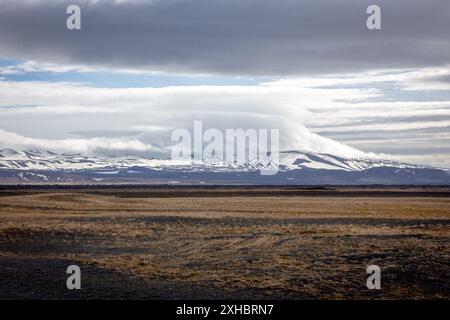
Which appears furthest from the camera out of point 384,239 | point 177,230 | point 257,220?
point 257,220

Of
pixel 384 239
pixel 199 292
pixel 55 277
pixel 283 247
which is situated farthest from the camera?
pixel 384 239

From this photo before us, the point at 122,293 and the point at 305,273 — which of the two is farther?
the point at 305,273

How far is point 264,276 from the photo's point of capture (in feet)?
82.7

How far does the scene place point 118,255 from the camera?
104 feet

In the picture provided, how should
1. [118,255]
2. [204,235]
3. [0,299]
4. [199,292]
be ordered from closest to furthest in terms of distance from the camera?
1. [0,299]
2. [199,292]
3. [118,255]
4. [204,235]

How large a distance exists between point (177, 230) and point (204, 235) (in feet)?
13.7

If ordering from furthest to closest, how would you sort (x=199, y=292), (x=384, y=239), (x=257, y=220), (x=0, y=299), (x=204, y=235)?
(x=257, y=220) < (x=204, y=235) < (x=384, y=239) < (x=199, y=292) < (x=0, y=299)

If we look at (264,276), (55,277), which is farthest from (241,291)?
(55,277)

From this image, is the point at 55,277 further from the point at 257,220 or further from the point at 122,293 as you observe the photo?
the point at 257,220

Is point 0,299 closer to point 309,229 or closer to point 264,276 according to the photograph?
point 264,276

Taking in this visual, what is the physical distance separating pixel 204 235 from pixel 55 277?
1782cm

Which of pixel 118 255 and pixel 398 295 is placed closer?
pixel 398 295

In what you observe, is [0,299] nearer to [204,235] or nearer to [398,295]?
[398,295]

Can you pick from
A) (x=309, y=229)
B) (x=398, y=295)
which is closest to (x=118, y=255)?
(x=398, y=295)
